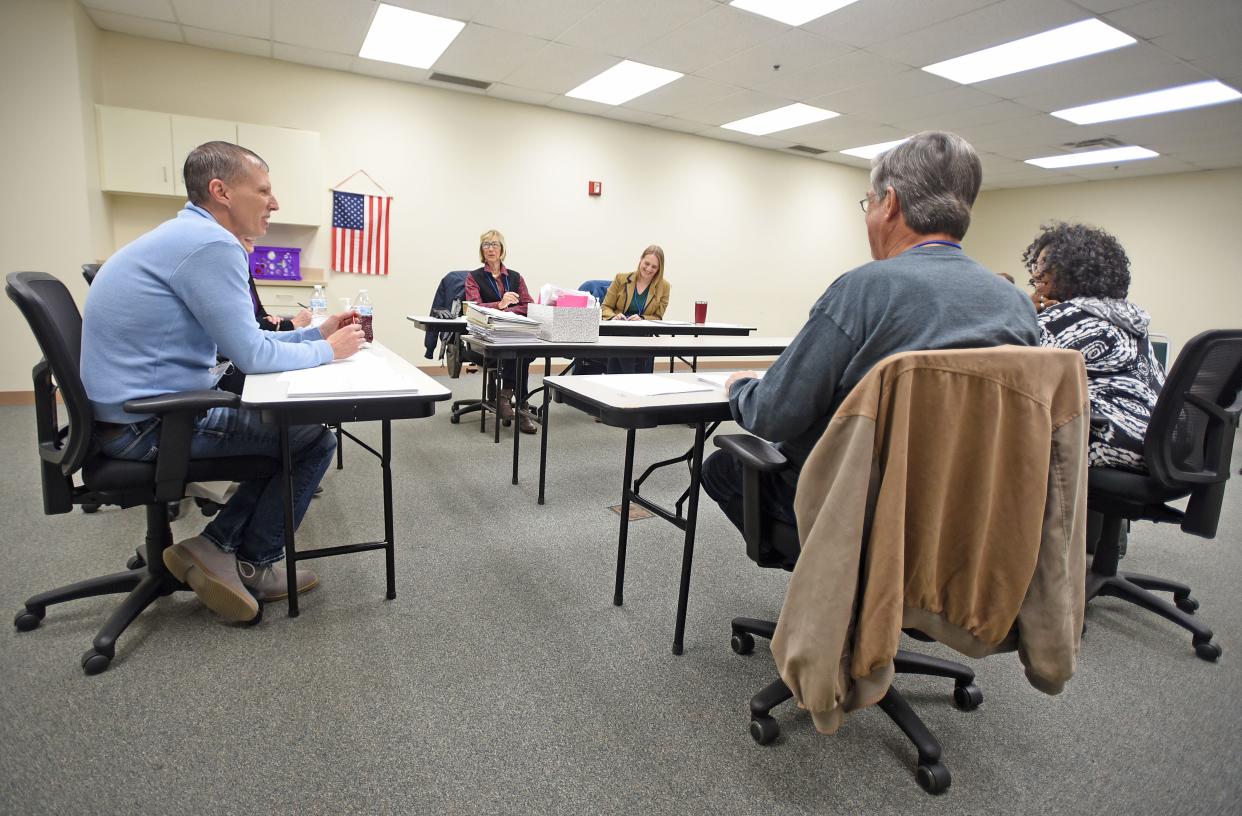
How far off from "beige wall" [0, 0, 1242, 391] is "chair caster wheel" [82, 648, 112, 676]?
152 inches

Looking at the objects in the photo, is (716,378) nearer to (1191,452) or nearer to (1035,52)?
(1191,452)

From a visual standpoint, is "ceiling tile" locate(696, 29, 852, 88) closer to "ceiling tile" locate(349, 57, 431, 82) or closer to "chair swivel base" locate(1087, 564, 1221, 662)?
"ceiling tile" locate(349, 57, 431, 82)

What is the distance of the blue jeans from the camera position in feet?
5.05

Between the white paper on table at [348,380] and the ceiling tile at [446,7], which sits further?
the ceiling tile at [446,7]

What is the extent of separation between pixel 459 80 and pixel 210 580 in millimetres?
4847

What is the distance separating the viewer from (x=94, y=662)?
1444 mm

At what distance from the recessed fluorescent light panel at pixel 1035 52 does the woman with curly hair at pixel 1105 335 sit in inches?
103

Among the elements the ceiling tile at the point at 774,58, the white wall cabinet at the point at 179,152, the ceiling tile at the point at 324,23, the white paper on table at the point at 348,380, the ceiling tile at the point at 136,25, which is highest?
the ceiling tile at the point at 774,58

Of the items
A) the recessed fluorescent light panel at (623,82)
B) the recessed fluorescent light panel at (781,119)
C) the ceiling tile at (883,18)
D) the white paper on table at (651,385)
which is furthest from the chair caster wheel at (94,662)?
the recessed fluorescent light panel at (781,119)

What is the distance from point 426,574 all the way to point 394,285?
4.18 metres

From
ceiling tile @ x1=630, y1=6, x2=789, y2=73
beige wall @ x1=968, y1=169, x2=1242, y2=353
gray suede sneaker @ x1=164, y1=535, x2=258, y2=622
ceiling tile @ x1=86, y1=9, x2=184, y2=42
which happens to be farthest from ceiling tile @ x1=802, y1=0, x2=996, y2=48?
beige wall @ x1=968, y1=169, x2=1242, y2=353

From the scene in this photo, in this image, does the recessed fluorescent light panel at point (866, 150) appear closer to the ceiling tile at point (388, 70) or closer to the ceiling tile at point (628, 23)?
the ceiling tile at point (628, 23)

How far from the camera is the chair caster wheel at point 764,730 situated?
1.36 meters

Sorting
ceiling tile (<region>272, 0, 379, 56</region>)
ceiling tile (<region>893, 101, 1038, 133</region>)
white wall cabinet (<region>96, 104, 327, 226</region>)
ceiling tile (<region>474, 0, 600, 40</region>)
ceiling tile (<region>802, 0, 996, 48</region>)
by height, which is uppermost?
ceiling tile (<region>893, 101, 1038, 133</region>)
